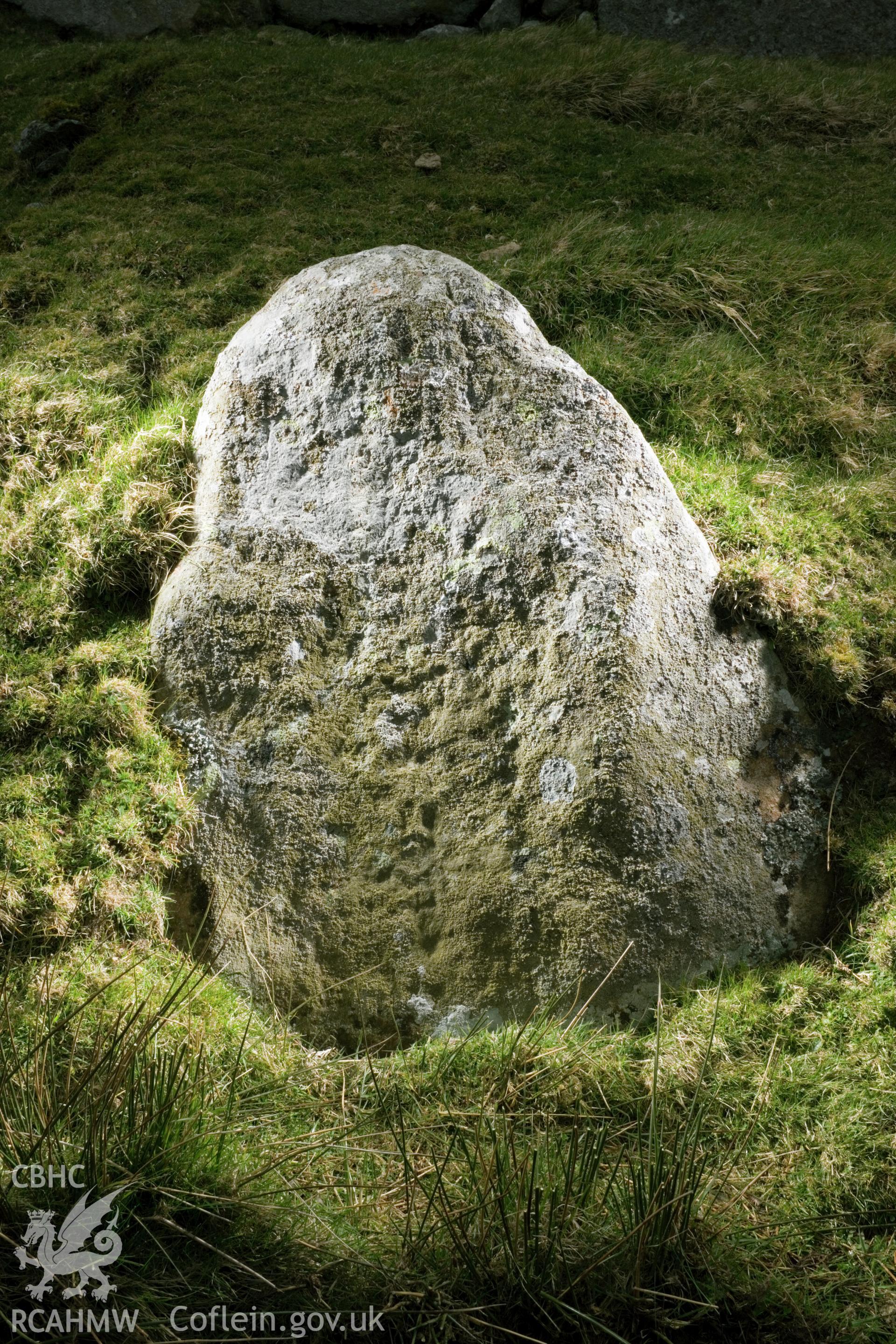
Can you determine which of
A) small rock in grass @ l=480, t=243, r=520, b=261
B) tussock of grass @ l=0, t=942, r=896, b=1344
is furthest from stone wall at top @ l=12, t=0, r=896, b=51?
tussock of grass @ l=0, t=942, r=896, b=1344

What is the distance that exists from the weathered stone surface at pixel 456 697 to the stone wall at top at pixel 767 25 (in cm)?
694

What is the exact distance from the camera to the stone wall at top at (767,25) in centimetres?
888

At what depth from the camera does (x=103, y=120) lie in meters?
7.30

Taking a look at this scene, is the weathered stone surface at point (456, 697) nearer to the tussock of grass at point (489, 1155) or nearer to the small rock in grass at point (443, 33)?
the tussock of grass at point (489, 1155)

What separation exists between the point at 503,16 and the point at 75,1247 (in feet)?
35.2

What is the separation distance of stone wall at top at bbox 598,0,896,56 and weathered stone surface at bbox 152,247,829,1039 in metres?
6.94

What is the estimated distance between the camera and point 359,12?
920cm

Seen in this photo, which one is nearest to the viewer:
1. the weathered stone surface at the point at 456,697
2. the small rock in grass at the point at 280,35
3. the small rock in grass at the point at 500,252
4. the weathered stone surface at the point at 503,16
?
the weathered stone surface at the point at 456,697

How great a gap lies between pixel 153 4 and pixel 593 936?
9.78 metres

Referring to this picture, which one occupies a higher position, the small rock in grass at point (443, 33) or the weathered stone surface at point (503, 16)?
the weathered stone surface at point (503, 16)

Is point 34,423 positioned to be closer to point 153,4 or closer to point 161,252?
point 161,252

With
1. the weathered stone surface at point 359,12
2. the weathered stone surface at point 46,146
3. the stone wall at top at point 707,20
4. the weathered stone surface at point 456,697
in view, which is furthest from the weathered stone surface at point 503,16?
the weathered stone surface at point 456,697

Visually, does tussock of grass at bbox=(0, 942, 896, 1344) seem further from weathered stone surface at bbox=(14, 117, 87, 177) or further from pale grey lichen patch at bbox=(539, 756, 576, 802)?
weathered stone surface at bbox=(14, 117, 87, 177)

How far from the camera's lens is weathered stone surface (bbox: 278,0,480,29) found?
920 cm
